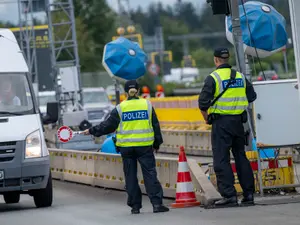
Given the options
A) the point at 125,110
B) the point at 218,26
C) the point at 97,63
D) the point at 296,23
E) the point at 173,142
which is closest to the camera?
the point at 296,23

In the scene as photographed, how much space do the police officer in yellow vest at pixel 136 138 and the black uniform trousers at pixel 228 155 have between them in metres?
0.81

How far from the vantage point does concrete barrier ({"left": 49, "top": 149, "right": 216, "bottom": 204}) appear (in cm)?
1427

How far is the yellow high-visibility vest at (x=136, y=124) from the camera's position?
13180 millimetres

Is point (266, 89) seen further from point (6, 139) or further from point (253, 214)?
point (6, 139)

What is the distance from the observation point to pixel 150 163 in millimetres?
13281

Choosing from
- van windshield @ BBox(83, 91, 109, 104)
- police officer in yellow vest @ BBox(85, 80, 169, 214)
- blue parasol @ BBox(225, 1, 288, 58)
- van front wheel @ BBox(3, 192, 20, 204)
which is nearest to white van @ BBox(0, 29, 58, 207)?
van front wheel @ BBox(3, 192, 20, 204)

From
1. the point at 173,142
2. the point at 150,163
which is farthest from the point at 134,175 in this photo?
the point at 173,142

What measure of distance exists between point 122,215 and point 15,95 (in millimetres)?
3005

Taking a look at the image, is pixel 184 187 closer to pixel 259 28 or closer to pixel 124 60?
pixel 259 28

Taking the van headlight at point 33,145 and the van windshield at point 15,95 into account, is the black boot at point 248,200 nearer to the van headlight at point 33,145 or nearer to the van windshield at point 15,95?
the van headlight at point 33,145

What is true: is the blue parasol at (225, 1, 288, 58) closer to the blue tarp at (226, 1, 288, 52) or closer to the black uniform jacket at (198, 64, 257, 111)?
the blue tarp at (226, 1, 288, 52)

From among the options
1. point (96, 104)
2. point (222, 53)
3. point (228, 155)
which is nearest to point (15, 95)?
point (222, 53)

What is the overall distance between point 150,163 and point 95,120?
984 inches

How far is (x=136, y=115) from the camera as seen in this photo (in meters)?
13.2
